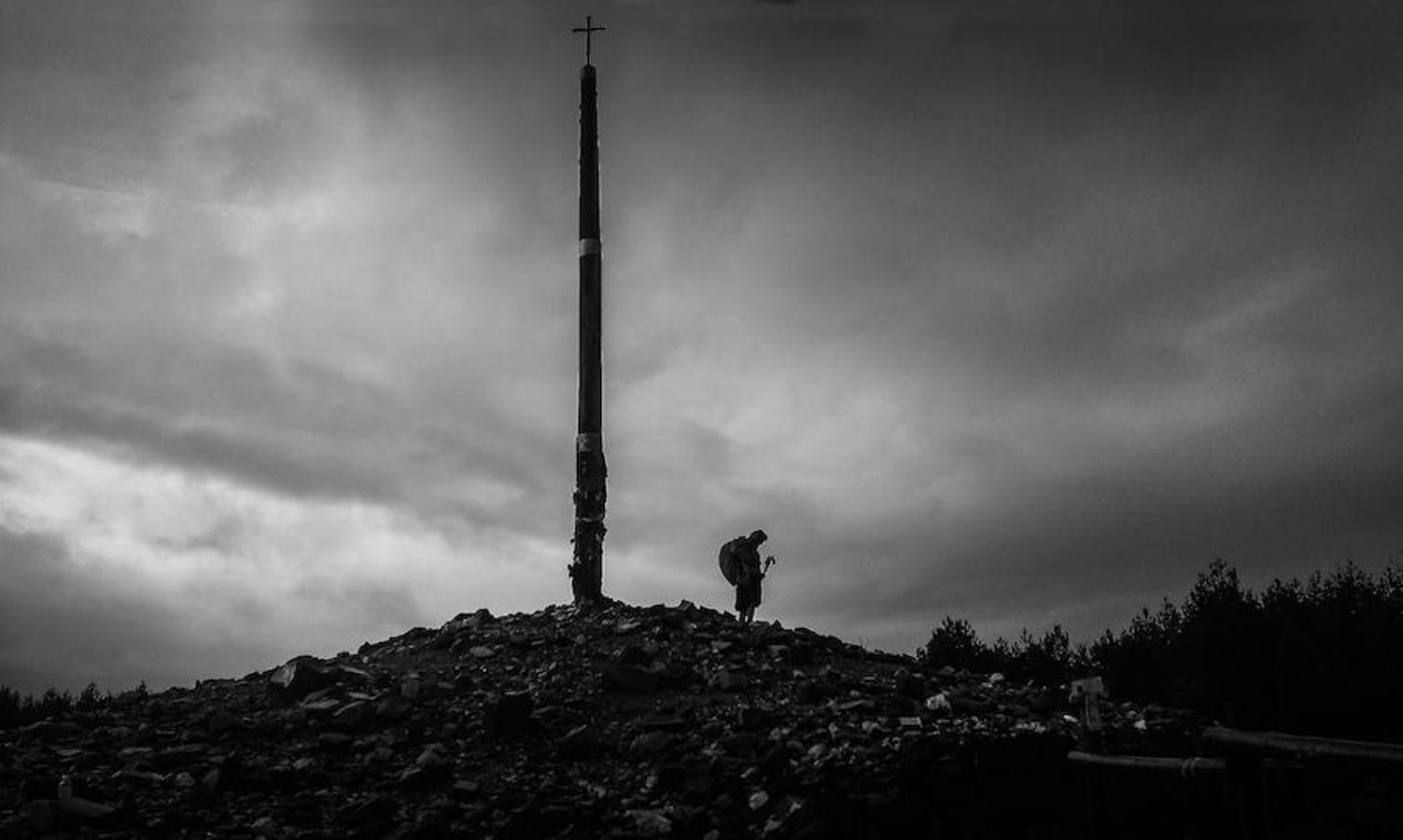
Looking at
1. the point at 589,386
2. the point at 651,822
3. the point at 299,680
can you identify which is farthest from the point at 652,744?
the point at 589,386

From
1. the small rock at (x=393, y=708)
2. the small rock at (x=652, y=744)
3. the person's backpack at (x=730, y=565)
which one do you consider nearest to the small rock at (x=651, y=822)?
the small rock at (x=652, y=744)

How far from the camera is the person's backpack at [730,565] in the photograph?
19578mm

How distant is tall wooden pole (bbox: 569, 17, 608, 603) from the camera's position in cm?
1944

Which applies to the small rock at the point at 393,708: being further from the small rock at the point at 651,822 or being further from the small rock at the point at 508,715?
the small rock at the point at 651,822

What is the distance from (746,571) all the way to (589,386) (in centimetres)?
473

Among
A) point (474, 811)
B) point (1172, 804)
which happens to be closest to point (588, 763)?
point (474, 811)

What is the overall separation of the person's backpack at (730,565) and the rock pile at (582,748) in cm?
180

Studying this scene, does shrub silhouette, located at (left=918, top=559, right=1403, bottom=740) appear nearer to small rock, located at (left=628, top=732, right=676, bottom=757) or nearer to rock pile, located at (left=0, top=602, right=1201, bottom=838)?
rock pile, located at (left=0, top=602, right=1201, bottom=838)

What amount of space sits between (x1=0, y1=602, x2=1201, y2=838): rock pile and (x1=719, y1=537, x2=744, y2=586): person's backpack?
180 cm

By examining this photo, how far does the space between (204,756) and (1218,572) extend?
21031mm

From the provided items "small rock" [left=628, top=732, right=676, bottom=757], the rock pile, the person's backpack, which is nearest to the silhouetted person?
the person's backpack

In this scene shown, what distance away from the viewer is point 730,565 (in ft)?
64.5

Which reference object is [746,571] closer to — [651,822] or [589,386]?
[589,386]

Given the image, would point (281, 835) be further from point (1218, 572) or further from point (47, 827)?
point (1218, 572)
